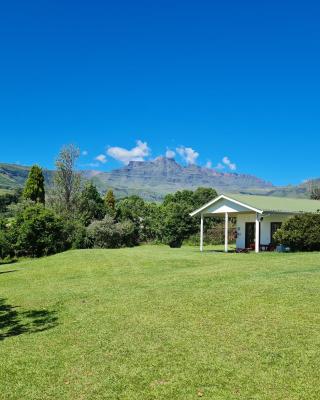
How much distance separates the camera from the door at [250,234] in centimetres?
3188

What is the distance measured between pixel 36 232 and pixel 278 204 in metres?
17.8

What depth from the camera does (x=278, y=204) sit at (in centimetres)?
3092

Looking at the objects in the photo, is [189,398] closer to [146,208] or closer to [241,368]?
[241,368]

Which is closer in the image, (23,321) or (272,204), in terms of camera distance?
(23,321)

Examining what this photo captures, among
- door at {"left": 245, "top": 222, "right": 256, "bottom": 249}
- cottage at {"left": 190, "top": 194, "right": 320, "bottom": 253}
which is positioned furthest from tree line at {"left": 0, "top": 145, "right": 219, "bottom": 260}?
door at {"left": 245, "top": 222, "right": 256, "bottom": 249}

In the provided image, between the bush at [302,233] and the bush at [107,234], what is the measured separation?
60.7ft

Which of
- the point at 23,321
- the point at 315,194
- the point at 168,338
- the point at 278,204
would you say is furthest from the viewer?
the point at 315,194

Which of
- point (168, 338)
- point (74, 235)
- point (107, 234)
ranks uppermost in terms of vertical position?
point (107, 234)

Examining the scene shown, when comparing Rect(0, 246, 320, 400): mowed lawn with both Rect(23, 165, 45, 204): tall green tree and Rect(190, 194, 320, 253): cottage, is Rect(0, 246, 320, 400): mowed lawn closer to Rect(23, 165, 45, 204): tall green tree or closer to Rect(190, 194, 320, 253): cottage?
Rect(190, 194, 320, 253): cottage

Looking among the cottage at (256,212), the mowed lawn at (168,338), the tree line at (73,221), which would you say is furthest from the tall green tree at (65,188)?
the mowed lawn at (168,338)

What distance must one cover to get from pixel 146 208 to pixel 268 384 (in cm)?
4474

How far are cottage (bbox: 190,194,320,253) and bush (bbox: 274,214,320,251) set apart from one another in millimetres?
3056

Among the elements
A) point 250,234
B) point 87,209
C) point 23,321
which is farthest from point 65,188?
point 23,321

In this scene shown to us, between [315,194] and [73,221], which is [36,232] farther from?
[315,194]
